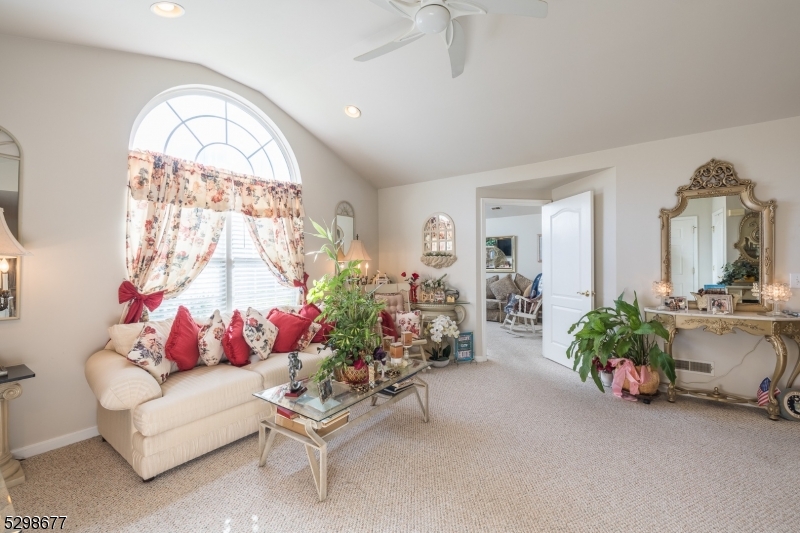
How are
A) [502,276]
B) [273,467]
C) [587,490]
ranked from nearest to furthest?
[587,490]
[273,467]
[502,276]

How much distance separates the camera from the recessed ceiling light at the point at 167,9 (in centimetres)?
239

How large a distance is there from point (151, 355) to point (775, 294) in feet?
15.8

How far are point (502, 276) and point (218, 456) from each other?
7.23 meters

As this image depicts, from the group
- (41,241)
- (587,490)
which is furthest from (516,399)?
(41,241)

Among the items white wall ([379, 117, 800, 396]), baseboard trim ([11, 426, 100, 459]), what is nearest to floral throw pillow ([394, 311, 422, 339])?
white wall ([379, 117, 800, 396])

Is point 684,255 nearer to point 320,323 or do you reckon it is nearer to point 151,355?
point 320,323

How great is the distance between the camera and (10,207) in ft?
7.90

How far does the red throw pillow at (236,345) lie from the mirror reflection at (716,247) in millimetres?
3952

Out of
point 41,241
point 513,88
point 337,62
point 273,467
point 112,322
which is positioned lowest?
point 273,467

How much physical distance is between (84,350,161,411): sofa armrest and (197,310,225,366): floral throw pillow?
1.54 feet

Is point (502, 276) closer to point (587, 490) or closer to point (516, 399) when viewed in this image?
point (516, 399)

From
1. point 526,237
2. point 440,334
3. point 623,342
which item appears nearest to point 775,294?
point 623,342

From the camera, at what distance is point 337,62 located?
3.16 meters

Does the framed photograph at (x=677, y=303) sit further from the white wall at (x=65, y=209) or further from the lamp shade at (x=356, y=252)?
the white wall at (x=65, y=209)
